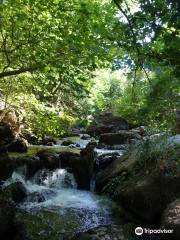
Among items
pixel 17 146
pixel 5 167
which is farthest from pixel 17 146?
pixel 5 167

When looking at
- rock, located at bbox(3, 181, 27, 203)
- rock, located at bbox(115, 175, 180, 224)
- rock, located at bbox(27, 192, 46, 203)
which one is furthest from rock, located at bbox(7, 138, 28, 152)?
rock, located at bbox(115, 175, 180, 224)

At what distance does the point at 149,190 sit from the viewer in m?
9.84

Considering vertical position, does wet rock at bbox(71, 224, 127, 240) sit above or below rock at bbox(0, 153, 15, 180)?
below

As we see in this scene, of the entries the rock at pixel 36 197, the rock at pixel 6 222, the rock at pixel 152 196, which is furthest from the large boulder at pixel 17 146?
the rock at pixel 6 222

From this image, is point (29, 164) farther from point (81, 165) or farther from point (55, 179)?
point (81, 165)

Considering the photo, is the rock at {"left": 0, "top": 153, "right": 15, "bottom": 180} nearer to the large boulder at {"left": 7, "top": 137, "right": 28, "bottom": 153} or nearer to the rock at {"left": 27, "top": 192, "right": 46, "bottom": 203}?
the rock at {"left": 27, "top": 192, "right": 46, "bottom": 203}

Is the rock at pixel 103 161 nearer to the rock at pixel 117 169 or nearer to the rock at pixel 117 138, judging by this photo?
the rock at pixel 117 169

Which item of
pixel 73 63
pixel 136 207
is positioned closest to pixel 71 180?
pixel 136 207

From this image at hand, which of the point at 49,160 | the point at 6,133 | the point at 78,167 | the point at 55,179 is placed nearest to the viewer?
the point at 55,179

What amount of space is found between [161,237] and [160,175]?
212 centimetres

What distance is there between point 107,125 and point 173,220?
22974 millimetres

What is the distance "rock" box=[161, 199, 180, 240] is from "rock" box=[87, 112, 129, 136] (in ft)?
66.6

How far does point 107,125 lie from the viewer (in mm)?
30906

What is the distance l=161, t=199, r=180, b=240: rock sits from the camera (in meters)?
7.77
